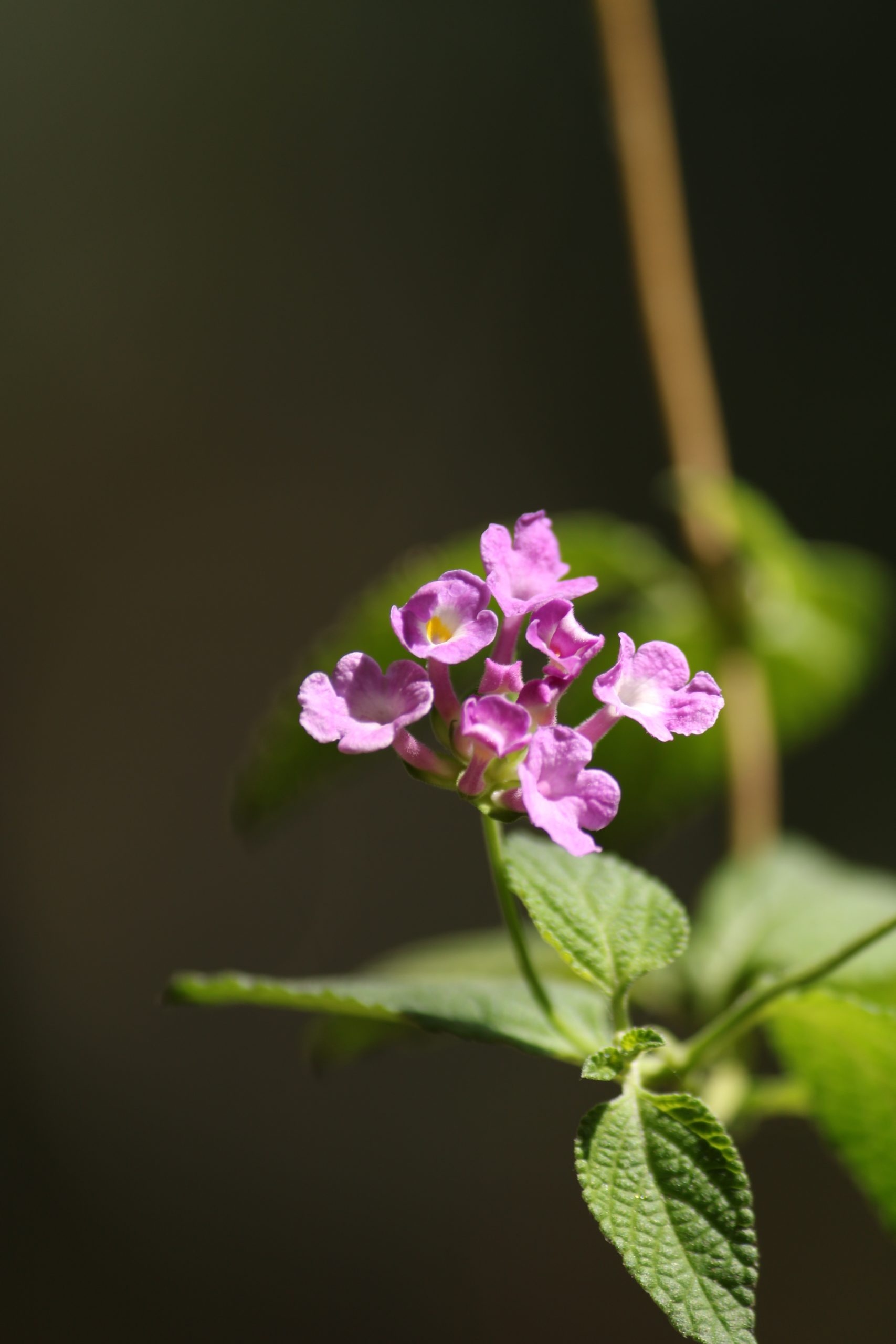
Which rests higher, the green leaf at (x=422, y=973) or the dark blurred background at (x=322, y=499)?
the dark blurred background at (x=322, y=499)

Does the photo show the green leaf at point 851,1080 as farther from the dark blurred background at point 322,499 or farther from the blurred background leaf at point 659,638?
the dark blurred background at point 322,499

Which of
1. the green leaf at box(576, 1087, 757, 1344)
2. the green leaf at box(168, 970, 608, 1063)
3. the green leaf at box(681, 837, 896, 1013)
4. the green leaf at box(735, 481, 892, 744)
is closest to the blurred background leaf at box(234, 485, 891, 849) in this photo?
the green leaf at box(735, 481, 892, 744)

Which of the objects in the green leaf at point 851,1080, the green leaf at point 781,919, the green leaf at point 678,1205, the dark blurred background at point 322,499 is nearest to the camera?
the green leaf at point 678,1205

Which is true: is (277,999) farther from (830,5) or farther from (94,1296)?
(830,5)

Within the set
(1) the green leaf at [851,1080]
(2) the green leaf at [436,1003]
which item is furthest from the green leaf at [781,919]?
(2) the green leaf at [436,1003]

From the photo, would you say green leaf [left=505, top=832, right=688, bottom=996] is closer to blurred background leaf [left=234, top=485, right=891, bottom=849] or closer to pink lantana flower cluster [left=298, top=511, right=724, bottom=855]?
pink lantana flower cluster [left=298, top=511, right=724, bottom=855]

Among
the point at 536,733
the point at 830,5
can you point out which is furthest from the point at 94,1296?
the point at 830,5
